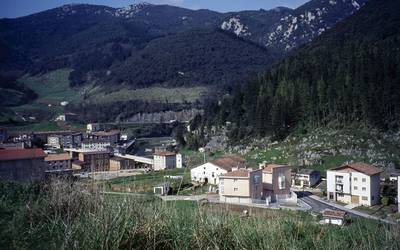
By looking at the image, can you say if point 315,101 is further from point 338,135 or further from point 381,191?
point 381,191

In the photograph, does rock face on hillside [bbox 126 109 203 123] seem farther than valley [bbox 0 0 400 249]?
Yes

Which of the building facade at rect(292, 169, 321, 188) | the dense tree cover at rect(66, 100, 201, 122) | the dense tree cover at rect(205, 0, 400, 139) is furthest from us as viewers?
the dense tree cover at rect(66, 100, 201, 122)

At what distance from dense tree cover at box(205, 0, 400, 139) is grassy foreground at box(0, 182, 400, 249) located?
2990 cm

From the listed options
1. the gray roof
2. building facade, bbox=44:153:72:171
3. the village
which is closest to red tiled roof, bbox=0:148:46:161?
the village

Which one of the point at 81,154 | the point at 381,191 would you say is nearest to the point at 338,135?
the point at 381,191

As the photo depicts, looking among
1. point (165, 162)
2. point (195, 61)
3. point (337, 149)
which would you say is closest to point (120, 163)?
point (165, 162)

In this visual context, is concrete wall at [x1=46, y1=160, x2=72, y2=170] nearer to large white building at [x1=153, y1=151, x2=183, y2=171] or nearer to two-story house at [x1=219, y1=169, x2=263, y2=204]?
large white building at [x1=153, y1=151, x2=183, y2=171]

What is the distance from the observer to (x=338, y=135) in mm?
31641

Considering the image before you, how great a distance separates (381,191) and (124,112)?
58311mm

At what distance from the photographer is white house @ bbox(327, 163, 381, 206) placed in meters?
22.0

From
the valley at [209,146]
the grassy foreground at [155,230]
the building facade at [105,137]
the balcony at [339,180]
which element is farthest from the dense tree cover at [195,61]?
the grassy foreground at [155,230]

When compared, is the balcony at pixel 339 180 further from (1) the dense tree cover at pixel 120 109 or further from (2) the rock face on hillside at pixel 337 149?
(1) the dense tree cover at pixel 120 109

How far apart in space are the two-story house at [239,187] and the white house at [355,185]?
4089 mm

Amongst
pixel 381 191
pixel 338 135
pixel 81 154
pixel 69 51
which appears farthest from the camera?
pixel 69 51
